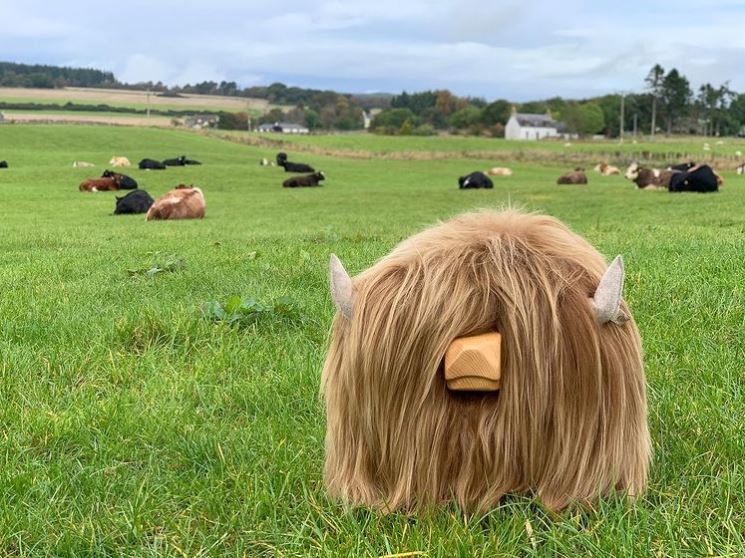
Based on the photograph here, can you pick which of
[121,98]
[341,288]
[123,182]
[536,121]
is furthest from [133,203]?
[121,98]

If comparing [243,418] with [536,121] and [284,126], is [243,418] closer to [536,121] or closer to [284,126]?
[284,126]

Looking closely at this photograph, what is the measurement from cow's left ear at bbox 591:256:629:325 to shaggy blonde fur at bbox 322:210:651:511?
32 mm

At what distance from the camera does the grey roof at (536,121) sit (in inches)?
4881

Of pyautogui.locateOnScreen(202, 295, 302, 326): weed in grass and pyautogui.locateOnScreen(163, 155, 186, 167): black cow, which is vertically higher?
pyautogui.locateOnScreen(163, 155, 186, 167): black cow

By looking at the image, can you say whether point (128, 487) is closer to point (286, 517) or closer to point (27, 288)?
point (286, 517)

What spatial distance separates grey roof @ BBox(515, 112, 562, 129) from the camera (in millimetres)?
123975

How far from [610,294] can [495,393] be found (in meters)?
0.44

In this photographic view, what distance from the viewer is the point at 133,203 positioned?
18984 millimetres

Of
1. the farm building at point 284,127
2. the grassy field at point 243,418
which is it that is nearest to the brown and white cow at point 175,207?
the grassy field at point 243,418

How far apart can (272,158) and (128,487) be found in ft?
161

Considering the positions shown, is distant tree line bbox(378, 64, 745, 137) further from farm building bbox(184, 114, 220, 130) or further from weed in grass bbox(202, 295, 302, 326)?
weed in grass bbox(202, 295, 302, 326)

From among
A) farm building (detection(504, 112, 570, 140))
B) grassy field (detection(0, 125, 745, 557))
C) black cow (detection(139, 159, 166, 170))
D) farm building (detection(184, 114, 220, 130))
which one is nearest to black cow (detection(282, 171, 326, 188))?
black cow (detection(139, 159, 166, 170))

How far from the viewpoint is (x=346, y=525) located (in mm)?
2172

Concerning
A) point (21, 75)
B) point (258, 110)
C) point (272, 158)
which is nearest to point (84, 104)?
point (258, 110)
